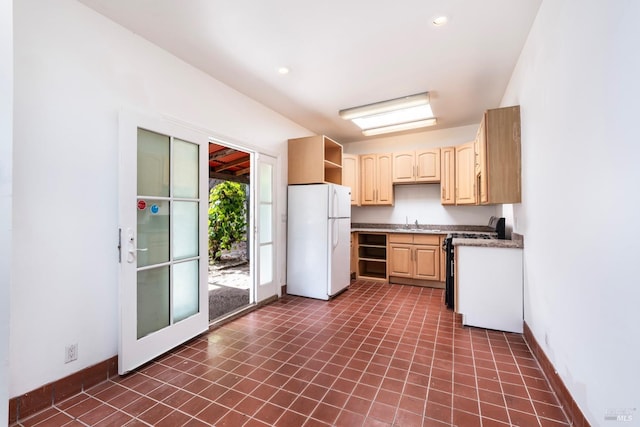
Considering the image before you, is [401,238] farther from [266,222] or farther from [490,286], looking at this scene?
[266,222]

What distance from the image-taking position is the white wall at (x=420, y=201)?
16.0 ft

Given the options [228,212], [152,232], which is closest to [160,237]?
[152,232]

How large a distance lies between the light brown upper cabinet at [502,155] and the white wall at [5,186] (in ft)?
10.7

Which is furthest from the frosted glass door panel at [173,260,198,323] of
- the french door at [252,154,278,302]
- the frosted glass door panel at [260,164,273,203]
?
the frosted glass door panel at [260,164,273,203]

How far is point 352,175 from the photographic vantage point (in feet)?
17.5

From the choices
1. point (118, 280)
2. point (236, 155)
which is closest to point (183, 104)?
point (118, 280)

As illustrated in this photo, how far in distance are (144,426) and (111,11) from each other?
2.78 meters

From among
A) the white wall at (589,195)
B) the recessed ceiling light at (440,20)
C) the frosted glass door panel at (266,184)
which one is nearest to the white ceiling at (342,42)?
the recessed ceiling light at (440,20)

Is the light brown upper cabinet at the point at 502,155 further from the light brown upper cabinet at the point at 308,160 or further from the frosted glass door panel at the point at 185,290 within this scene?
the frosted glass door panel at the point at 185,290

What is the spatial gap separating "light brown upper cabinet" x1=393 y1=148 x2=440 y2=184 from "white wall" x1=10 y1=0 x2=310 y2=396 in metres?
3.89

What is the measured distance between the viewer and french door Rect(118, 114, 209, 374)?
2.14 meters

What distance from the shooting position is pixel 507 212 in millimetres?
3660

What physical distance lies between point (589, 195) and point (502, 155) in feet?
4.78

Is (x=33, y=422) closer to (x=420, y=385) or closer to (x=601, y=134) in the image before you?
(x=420, y=385)
